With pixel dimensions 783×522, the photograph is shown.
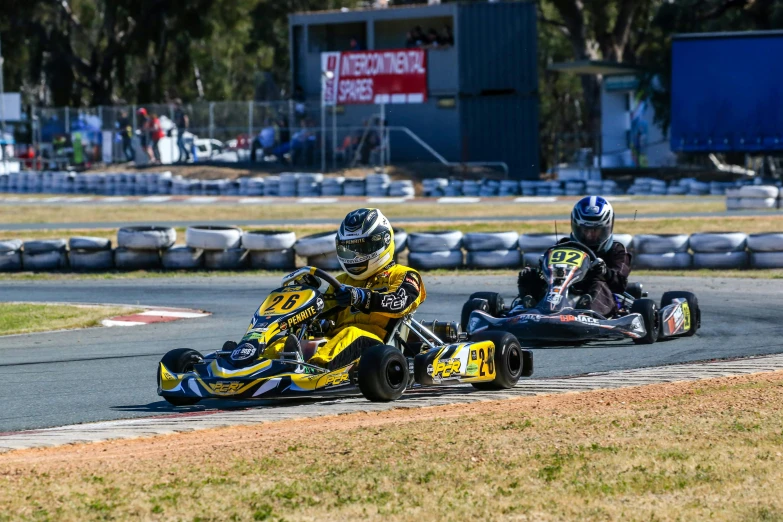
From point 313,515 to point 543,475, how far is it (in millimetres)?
1055

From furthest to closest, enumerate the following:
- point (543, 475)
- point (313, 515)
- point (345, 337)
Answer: point (345, 337) < point (543, 475) < point (313, 515)

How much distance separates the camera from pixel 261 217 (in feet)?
80.6

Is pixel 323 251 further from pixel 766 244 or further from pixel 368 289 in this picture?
pixel 368 289

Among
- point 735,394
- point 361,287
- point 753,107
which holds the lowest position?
point 735,394

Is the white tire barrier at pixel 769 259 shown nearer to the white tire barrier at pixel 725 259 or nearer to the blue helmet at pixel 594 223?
the white tire barrier at pixel 725 259

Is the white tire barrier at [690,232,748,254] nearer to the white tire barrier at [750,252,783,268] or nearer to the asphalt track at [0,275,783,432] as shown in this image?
the white tire barrier at [750,252,783,268]

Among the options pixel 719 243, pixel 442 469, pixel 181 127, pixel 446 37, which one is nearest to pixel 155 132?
pixel 181 127

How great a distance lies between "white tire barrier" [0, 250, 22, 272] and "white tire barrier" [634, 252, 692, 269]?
858 centimetres

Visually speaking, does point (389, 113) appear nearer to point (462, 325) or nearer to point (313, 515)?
point (462, 325)

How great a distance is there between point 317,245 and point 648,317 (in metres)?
6.65

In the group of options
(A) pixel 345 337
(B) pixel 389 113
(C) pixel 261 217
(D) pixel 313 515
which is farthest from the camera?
(B) pixel 389 113

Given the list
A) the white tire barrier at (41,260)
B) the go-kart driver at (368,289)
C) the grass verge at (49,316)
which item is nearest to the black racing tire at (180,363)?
the go-kart driver at (368,289)

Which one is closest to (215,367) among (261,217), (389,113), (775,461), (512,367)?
(512,367)

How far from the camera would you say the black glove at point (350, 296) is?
7523 mm
